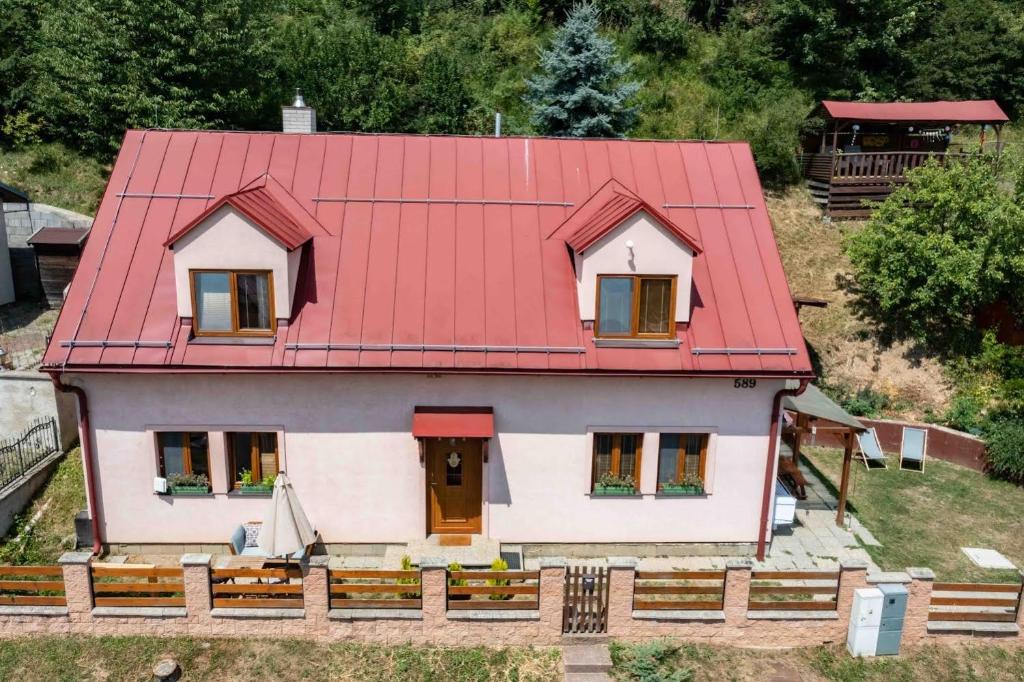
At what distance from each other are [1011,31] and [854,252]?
2155 centimetres

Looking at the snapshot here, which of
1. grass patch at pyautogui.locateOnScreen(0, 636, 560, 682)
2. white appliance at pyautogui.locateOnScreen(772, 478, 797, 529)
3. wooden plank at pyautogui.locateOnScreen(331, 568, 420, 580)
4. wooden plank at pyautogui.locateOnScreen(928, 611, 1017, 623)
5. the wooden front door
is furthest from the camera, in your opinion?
white appliance at pyautogui.locateOnScreen(772, 478, 797, 529)

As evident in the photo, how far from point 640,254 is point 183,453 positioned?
9.30 meters

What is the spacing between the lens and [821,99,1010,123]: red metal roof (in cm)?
2622

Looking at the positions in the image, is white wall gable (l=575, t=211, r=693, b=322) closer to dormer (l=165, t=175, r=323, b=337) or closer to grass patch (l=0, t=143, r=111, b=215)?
dormer (l=165, t=175, r=323, b=337)

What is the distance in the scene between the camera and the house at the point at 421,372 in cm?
1276

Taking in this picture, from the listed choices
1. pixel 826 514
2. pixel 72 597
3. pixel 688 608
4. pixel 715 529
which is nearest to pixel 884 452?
pixel 826 514

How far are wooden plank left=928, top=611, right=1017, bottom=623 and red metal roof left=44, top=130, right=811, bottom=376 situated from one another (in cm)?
450

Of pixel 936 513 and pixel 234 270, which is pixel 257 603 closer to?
pixel 234 270

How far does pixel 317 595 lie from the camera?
11227 millimetres

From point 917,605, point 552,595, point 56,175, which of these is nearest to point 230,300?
point 552,595

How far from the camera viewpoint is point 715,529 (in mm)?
13938

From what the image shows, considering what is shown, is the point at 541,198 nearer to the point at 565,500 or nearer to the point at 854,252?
the point at 565,500

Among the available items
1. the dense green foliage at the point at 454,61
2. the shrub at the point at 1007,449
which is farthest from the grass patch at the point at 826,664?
the dense green foliage at the point at 454,61

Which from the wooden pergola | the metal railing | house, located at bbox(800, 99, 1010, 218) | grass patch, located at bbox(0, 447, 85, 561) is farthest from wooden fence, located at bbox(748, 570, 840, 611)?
house, located at bbox(800, 99, 1010, 218)
